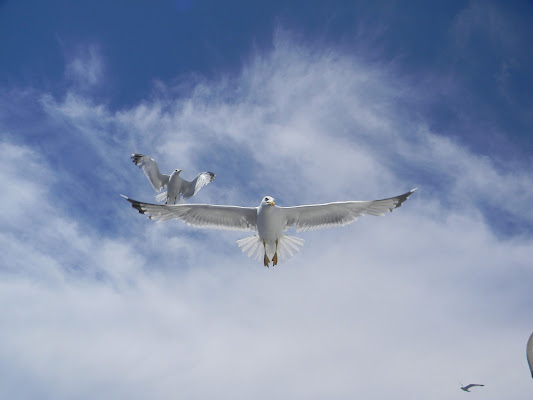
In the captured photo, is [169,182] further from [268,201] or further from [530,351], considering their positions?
[530,351]

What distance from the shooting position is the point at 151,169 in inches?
538

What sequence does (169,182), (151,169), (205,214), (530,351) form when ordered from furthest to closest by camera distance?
(151,169)
(169,182)
(205,214)
(530,351)

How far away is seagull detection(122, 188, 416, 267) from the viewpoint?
974 cm

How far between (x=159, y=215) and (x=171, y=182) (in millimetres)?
3639

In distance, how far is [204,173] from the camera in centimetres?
1419

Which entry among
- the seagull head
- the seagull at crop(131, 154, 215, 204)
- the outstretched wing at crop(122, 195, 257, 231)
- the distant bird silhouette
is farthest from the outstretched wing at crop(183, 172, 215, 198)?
the distant bird silhouette

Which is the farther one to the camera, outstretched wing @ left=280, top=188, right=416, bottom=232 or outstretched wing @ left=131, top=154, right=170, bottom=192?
outstretched wing @ left=131, top=154, right=170, bottom=192

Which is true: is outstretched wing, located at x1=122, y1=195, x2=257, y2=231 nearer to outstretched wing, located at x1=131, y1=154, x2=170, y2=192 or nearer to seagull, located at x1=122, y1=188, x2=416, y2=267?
seagull, located at x1=122, y1=188, x2=416, y2=267

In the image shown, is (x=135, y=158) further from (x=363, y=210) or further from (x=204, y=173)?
(x=363, y=210)

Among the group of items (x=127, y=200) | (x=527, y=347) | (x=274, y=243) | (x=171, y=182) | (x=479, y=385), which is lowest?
(x=527, y=347)

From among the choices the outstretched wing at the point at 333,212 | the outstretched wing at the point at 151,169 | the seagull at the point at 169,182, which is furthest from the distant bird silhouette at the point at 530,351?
the outstretched wing at the point at 151,169

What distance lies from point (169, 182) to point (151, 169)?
728 millimetres

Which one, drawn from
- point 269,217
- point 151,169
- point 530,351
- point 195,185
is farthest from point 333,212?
point 530,351

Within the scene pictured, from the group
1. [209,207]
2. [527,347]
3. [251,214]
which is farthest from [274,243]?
[527,347]
